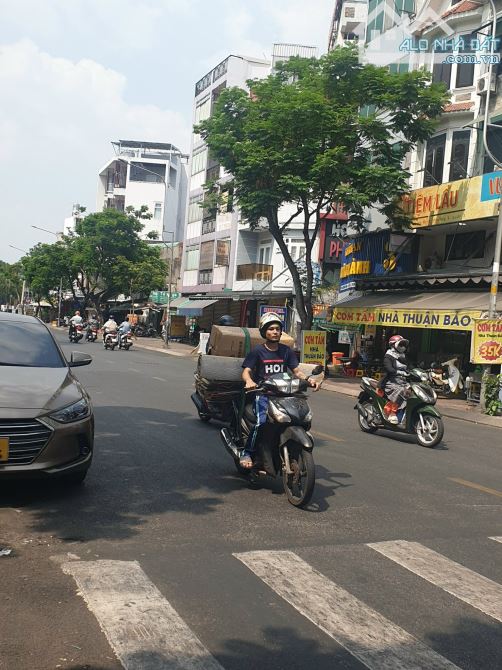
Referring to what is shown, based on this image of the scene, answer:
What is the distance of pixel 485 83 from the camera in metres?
21.5

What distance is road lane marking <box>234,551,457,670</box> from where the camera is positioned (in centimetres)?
338

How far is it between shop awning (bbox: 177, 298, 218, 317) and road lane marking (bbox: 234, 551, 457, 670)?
3645 cm

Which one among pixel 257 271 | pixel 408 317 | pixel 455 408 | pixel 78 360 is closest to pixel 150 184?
pixel 257 271

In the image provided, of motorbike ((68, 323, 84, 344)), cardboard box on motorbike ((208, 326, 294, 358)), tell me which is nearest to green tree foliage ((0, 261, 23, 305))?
motorbike ((68, 323, 84, 344))

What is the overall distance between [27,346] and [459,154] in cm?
1867

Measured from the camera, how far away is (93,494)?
6.23 m

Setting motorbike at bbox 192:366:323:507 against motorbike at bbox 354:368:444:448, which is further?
motorbike at bbox 354:368:444:448

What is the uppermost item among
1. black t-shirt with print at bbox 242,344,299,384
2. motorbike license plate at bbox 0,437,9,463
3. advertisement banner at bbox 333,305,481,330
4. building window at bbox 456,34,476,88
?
building window at bbox 456,34,476,88

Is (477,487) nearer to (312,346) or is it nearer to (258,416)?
(258,416)

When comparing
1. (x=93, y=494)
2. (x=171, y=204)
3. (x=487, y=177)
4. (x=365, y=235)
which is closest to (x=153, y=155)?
(x=171, y=204)

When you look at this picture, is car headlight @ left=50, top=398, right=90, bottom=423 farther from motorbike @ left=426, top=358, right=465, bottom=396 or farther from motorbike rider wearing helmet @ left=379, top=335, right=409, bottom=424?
motorbike @ left=426, top=358, right=465, bottom=396

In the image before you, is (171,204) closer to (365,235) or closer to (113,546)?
(365,235)

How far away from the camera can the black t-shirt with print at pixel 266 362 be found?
22.6ft

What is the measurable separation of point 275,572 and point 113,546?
115 centimetres
